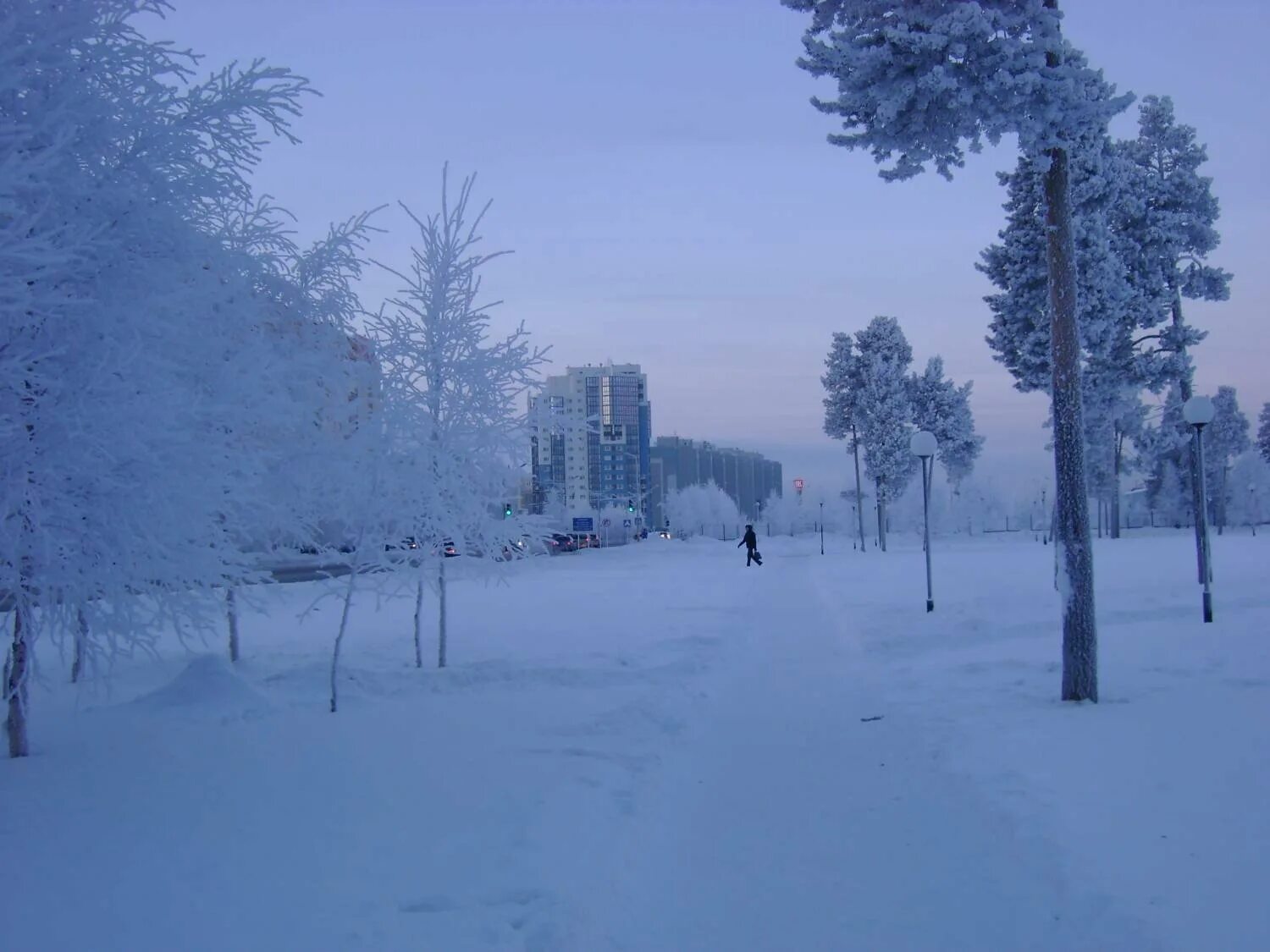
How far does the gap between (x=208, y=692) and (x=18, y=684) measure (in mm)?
3119

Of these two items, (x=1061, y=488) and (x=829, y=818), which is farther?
(x=1061, y=488)

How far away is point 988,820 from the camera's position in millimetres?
5770

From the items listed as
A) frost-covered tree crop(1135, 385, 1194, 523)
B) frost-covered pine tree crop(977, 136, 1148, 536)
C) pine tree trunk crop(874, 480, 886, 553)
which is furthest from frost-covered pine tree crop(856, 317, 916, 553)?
frost-covered pine tree crop(977, 136, 1148, 536)

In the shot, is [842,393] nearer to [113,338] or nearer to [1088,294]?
[1088,294]

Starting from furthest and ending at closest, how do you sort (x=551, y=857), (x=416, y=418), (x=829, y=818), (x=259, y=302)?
(x=416, y=418) → (x=259, y=302) → (x=829, y=818) → (x=551, y=857)

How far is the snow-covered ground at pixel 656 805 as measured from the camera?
14.1 ft

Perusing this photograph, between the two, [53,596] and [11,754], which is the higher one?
[53,596]

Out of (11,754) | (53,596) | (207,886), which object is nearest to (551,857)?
(207,886)

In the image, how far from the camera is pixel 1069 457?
8.88 meters

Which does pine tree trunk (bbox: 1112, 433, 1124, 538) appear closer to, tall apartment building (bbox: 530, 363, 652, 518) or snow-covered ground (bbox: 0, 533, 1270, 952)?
snow-covered ground (bbox: 0, 533, 1270, 952)

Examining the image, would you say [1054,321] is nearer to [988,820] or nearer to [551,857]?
[988,820]

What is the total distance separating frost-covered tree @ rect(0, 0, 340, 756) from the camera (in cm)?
489

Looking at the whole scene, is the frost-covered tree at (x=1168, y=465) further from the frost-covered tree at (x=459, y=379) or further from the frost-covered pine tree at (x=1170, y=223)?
the frost-covered tree at (x=459, y=379)

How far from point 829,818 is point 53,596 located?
5.19 meters
